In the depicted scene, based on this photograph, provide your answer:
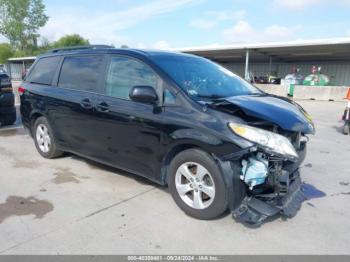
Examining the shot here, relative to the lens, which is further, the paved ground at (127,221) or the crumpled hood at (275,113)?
the crumpled hood at (275,113)

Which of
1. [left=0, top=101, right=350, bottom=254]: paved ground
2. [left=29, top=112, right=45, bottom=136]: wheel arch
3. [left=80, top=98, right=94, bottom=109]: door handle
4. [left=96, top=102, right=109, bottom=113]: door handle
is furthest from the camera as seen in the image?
[left=29, top=112, right=45, bottom=136]: wheel arch

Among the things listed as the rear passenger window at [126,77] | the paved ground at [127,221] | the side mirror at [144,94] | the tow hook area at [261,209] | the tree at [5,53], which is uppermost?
the tree at [5,53]

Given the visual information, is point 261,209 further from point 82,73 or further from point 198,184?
point 82,73

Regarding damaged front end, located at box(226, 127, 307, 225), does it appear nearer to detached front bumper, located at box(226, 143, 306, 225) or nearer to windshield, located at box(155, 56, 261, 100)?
detached front bumper, located at box(226, 143, 306, 225)

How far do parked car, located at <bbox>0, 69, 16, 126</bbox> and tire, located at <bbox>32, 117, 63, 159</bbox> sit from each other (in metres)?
2.70

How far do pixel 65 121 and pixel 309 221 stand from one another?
3707mm

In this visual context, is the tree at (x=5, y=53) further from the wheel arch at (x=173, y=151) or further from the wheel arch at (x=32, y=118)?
the wheel arch at (x=173, y=151)

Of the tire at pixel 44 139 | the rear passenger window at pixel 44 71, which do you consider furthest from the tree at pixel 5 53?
the tire at pixel 44 139

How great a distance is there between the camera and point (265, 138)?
300 centimetres

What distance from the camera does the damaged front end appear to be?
3.00 meters

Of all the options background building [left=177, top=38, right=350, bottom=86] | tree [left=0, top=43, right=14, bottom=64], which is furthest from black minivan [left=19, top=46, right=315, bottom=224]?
tree [left=0, top=43, right=14, bottom=64]

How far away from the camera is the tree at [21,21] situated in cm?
6319

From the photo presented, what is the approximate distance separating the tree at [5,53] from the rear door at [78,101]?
60.1 metres

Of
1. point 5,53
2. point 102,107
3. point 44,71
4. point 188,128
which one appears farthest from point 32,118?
point 5,53
